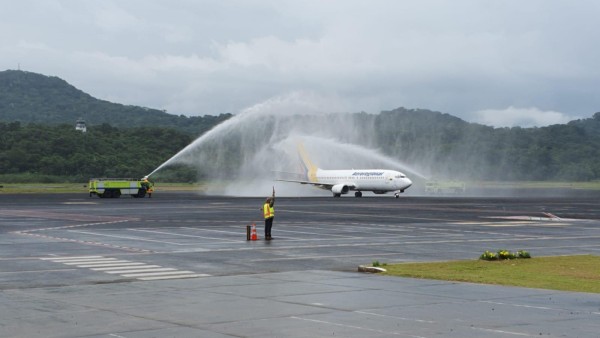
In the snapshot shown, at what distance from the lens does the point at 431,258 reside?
32812 millimetres

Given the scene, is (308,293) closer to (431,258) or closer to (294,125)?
(431,258)

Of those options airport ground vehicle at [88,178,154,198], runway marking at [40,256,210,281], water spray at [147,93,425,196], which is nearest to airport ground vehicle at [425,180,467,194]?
water spray at [147,93,425,196]

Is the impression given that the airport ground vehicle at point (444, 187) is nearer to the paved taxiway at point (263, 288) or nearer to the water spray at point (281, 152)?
the water spray at point (281, 152)

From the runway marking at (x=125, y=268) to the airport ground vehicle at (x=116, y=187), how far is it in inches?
2914

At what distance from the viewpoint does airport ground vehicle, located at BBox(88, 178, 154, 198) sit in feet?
342

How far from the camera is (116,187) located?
10606 cm

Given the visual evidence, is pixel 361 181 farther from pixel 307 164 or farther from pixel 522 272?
pixel 522 272

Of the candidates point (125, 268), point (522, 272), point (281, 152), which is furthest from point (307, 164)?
point (522, 272)

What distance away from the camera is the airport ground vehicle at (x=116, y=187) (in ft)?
342

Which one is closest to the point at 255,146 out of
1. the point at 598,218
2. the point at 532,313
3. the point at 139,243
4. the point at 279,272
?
the point at 598,218

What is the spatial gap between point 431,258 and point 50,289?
15.6 m

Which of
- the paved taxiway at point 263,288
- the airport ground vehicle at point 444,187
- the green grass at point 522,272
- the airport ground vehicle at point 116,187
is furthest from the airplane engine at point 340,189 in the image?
the green grass at point 522,272

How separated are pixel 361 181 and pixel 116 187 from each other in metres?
33.7

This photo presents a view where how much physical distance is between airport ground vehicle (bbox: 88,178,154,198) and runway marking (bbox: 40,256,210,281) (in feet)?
243
